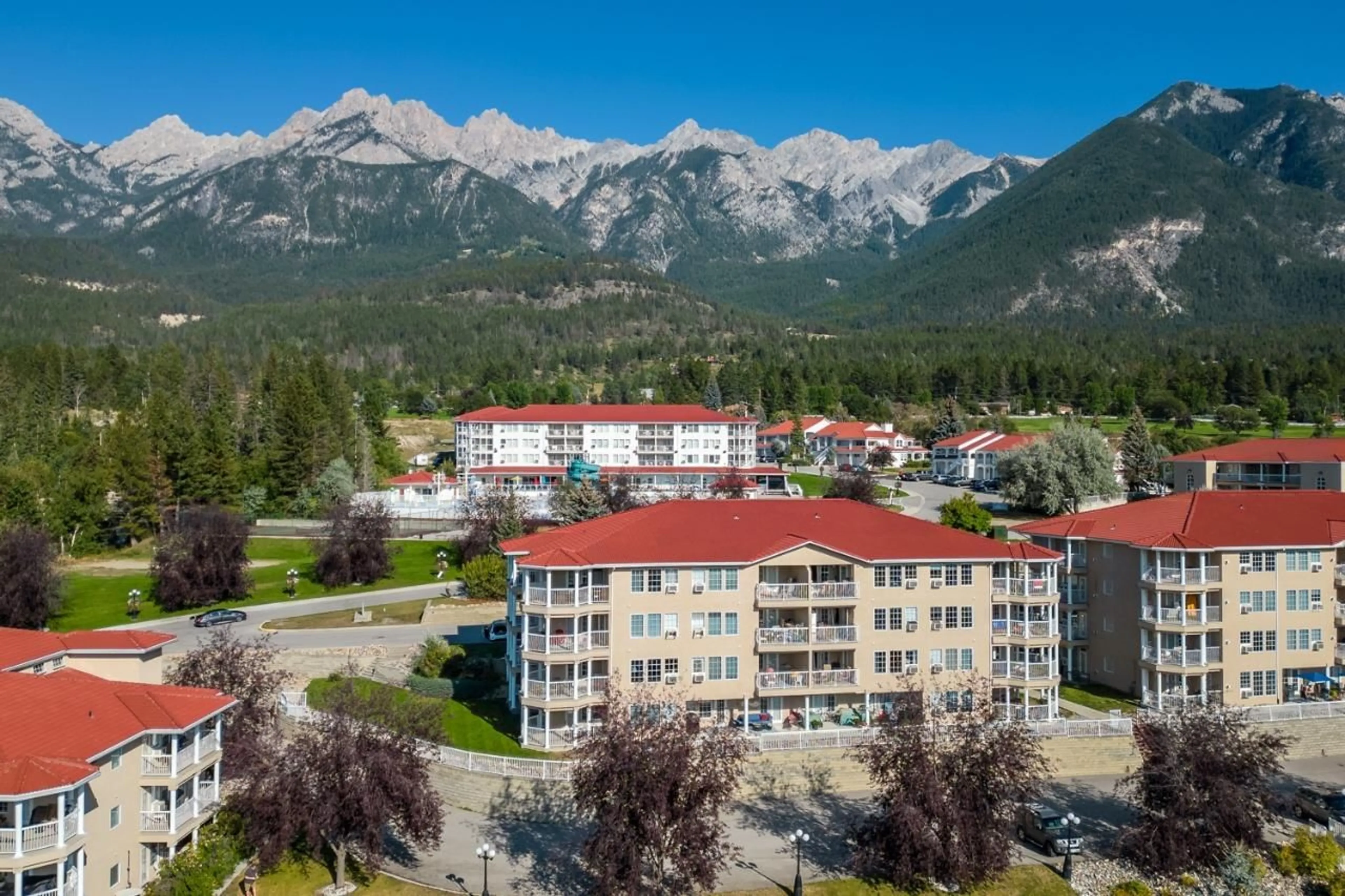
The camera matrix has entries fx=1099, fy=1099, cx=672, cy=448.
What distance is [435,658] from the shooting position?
45.4 metres

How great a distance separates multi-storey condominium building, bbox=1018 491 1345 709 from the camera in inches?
1672

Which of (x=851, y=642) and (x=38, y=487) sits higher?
(x=38, y=487)

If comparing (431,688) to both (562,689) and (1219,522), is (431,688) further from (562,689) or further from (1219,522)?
(1219,522)

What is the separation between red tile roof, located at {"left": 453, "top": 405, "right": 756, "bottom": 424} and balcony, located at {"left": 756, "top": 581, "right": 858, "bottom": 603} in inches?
2940

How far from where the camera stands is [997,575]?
41.0m

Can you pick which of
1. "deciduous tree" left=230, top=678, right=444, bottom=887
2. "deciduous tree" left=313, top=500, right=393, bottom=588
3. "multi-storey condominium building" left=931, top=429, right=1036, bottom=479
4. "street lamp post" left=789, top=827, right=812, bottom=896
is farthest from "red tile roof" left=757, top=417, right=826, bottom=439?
"deciduous tree" left=230, top=678, right=444, bottom=887

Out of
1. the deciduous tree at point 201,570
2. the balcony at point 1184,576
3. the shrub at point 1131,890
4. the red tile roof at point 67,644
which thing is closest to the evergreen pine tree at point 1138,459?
the balcony at point 1184,576

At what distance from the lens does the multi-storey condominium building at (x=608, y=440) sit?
11375cm

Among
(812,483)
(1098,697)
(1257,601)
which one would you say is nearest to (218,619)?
(1098,697)

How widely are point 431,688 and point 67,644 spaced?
42.2 ft

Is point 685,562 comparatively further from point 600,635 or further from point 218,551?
point 218,551

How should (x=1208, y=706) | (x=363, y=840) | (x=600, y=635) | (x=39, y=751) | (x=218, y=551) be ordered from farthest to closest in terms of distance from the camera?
1. (x=218, y=551)
2. (x=600, y=635)
3. (x=1208, y=706)
4. (x=363, y=840)
5. (x=39, y=751)

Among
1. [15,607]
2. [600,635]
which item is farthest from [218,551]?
[600,635]

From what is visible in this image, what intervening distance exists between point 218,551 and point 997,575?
140 ft
